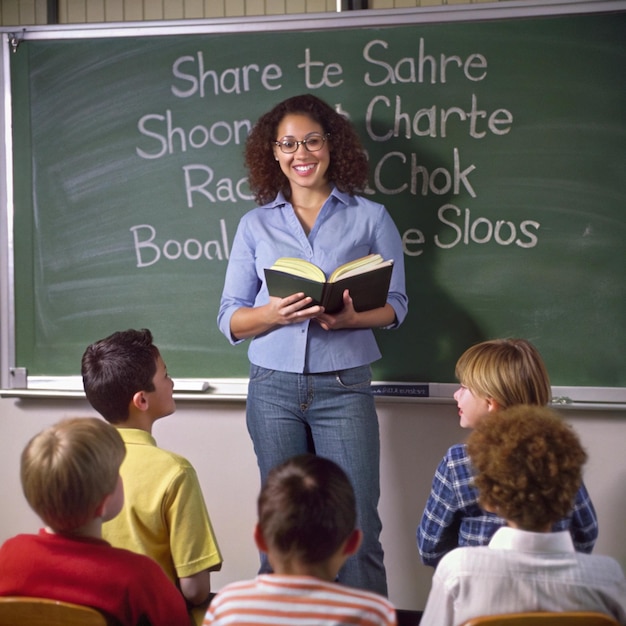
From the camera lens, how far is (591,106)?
276cm

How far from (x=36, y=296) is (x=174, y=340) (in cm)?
59

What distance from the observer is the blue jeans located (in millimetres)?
2494

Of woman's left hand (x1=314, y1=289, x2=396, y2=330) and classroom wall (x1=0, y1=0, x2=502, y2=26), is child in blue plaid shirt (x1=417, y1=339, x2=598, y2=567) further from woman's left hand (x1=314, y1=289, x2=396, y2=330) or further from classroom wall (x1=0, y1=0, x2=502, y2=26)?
classroom wall (x1=0, y1=0, x2=502, y2=26)

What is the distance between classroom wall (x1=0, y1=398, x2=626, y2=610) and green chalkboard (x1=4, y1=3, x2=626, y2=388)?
0.52ft

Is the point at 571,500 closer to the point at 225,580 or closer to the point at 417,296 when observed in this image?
the point at 417,296

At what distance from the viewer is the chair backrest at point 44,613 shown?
132 cm

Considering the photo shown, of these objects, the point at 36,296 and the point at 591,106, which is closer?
the point at 591,106

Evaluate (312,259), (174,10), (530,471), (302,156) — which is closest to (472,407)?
(530,471)

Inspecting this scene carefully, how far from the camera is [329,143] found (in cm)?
263

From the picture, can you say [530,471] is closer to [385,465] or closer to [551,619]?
[551,619]

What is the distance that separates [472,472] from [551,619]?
64cm

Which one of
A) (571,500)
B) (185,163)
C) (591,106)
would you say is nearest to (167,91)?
(185,163)

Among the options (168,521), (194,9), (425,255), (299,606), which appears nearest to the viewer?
(299,606)

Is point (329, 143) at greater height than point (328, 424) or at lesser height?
greater
